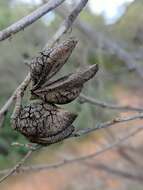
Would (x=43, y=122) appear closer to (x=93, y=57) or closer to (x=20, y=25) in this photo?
(x=20, y=25)

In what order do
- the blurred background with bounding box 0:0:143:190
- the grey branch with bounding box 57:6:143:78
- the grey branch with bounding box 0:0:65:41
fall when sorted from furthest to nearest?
the blurred background with bounding box 0:0:143:190
the grey branch with bounding box 57:6:143:78
the grey branch with bounding box 0:0:65:41

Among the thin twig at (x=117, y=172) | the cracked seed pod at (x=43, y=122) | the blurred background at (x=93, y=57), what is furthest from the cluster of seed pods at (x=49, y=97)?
the thin twig at (x=117, y=172)

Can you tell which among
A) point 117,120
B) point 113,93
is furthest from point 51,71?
point 113,93

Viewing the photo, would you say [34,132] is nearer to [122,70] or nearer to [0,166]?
[122,70]

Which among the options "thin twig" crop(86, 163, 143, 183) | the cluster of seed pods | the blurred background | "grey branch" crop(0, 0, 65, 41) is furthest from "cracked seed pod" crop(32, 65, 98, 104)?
"thin twig" crop(86, 163, 143, 183)

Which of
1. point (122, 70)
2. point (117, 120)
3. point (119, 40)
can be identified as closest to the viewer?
point (117, 120)

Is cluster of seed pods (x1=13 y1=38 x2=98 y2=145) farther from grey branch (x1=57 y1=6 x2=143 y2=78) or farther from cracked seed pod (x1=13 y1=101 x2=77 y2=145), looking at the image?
grey branch (x1=57 y1=6 x2=143 y2=78)

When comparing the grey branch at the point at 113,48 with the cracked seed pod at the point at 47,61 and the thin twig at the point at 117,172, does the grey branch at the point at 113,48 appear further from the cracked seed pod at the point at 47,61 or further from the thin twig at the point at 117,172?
the cracked seed pod at the point at 47,61
